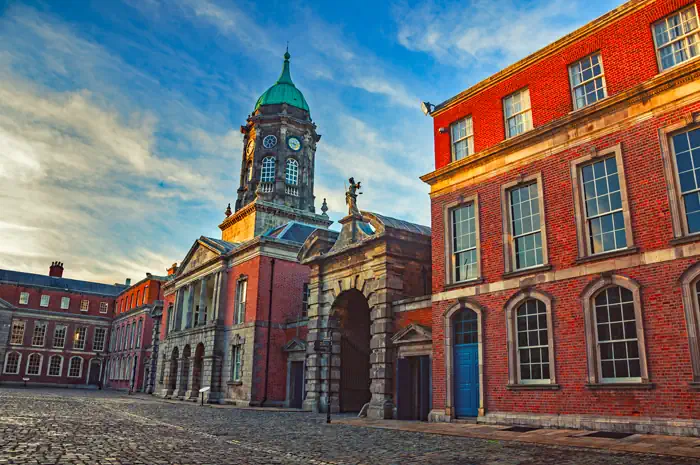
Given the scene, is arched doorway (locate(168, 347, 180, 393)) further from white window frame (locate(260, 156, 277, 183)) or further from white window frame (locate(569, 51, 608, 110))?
white window frame (locate(569, 51, 608, 110))

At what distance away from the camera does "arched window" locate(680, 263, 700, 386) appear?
482 inches

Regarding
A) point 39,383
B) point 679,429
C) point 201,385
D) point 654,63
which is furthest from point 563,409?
point 39,383

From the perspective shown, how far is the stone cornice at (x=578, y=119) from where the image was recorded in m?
13.6

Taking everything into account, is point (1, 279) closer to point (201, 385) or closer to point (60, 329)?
point (60, 329)

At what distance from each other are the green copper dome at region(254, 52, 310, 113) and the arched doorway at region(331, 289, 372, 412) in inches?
1133

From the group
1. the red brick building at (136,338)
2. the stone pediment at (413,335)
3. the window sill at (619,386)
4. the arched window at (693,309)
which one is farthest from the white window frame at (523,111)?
the red brick building at (136,338)

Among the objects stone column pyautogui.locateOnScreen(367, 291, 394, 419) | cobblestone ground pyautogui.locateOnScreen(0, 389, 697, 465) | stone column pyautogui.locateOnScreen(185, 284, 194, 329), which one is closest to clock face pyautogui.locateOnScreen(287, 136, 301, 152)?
stone column pyautogui.locateOnScreen(185, 284, 194, 329)

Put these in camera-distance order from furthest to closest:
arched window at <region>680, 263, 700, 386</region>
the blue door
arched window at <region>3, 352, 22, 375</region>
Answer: arched window at <region>3, 352, 22, 375</region> → the blue door → arched window at <region>680, 263, 700, 386</region>

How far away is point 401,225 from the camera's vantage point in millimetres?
23188

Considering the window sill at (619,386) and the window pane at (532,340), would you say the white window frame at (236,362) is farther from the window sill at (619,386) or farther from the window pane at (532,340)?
the window sill at (619,386)

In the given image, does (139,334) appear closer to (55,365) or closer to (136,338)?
(136,338)

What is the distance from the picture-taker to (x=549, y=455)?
9.92 metres

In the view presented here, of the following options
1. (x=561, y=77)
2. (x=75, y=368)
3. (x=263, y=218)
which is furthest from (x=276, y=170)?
(x=75, y=368)

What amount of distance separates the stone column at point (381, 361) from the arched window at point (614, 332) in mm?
8589
